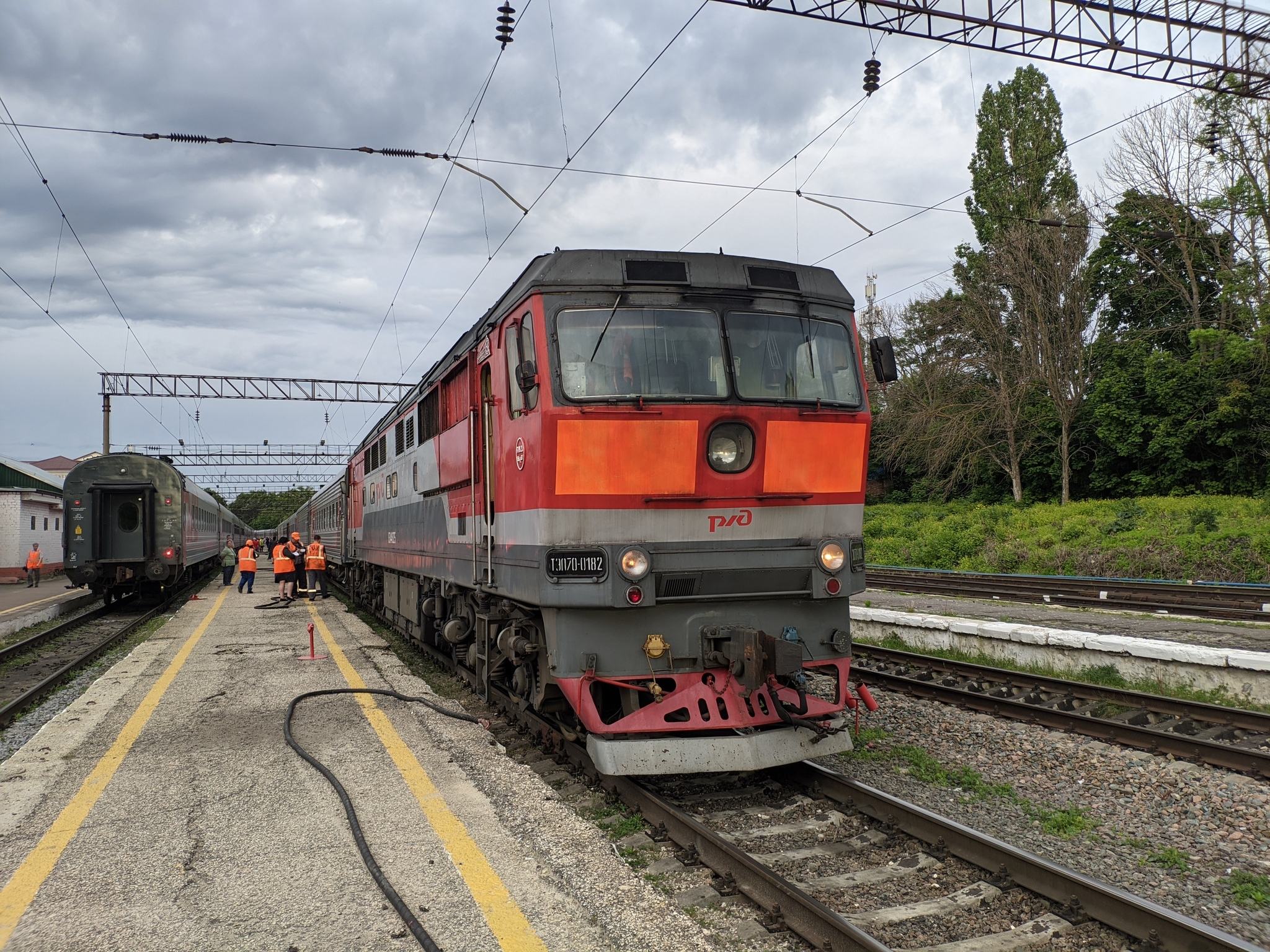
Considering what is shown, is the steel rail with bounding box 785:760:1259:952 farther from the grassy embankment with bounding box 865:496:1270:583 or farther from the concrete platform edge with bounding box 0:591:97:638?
the grassy embankment with bounding box 865:496:1270:583

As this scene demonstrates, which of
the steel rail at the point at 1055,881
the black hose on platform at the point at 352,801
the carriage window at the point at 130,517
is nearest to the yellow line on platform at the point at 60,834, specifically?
the black hose on platform at the point at 352,801

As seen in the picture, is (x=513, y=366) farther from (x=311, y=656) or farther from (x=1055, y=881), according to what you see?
(x=311, y=656)

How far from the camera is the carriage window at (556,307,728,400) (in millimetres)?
5707

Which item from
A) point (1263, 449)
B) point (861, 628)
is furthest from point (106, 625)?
point (1263, 449)

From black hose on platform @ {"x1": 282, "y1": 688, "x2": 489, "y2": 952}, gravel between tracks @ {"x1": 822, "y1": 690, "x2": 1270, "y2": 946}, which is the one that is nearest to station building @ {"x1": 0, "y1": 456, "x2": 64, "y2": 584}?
black hose on platform @ {"x1": 282, "y1": 688, "x2": 489, "y2": 952}

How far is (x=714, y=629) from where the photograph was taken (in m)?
5.73

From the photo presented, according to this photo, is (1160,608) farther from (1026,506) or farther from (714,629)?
(1026,506)

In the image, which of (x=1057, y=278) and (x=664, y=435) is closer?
(x=664, y=435)

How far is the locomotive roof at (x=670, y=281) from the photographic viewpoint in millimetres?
5867

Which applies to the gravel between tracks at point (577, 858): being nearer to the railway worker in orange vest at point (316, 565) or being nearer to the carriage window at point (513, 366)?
the carriage window at point (513, 366)

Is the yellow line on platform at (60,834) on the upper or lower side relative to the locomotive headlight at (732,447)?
lower

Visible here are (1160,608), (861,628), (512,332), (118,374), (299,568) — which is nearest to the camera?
(512,332)

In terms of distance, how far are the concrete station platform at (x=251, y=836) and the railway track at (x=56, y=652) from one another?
3.60 ft

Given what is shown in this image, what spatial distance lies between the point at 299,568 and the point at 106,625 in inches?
243
